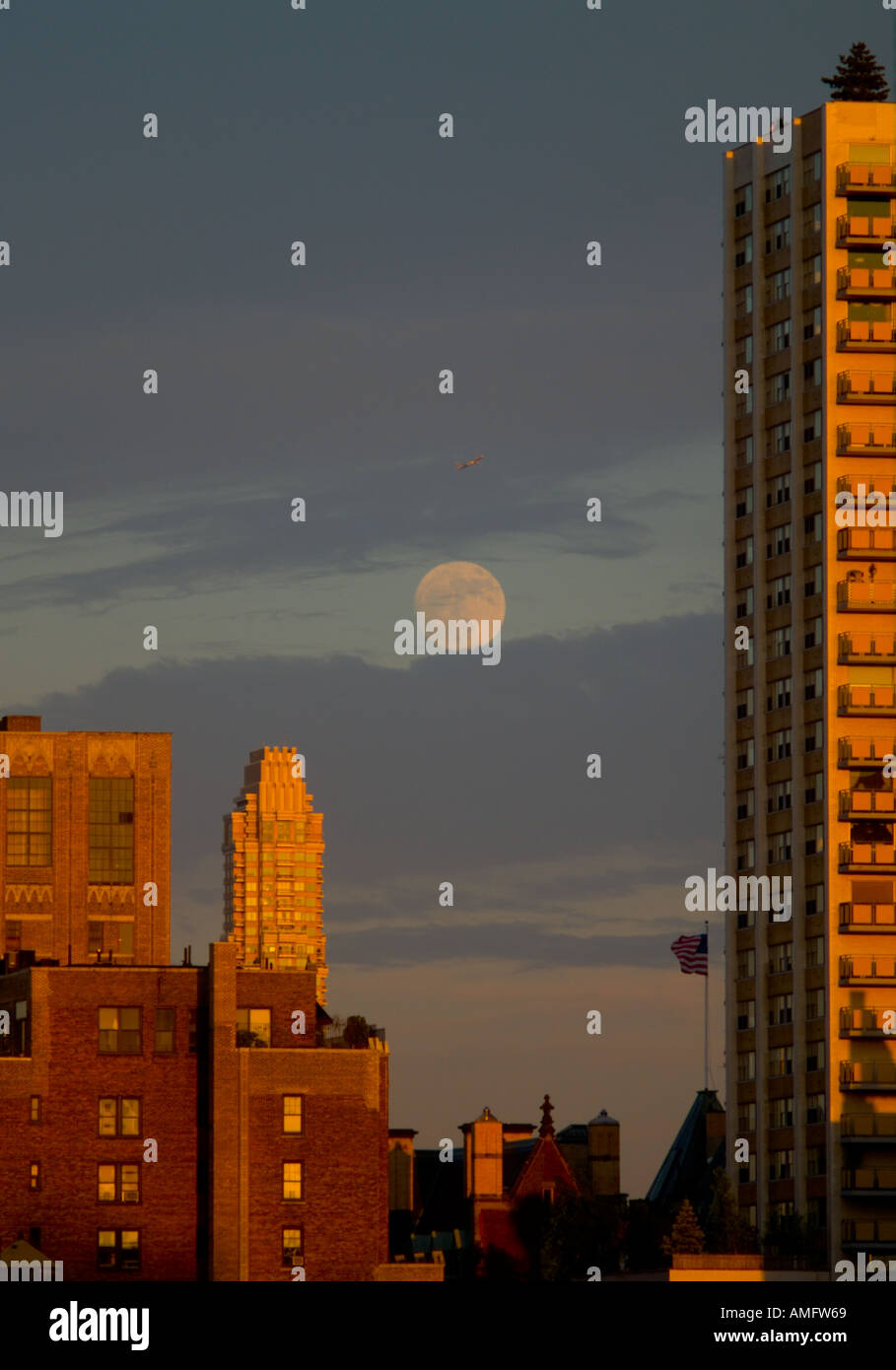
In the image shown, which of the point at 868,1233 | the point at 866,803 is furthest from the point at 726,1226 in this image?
the point at 866,803

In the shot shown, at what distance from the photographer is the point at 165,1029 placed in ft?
409

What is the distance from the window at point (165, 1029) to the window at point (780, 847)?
44.4 metres

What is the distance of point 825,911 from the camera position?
153 m

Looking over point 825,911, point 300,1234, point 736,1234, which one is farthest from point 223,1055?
point 825,911

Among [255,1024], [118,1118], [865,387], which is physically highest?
[865,387]

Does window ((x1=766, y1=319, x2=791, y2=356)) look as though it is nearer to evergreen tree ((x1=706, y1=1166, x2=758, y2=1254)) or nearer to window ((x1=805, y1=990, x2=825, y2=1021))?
window ((x1=805, y1=990, x2=825, y2=1021))

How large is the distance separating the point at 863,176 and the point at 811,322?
824 cm

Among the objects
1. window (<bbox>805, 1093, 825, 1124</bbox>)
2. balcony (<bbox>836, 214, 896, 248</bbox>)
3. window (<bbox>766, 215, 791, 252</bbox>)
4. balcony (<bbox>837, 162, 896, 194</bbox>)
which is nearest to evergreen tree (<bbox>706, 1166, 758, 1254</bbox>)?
window (<bbox>805, 1093, 825, 1124</bbox>)

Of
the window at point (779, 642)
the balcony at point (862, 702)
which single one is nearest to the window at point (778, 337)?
the window at point (779, 642)

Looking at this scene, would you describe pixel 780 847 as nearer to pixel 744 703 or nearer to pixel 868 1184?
pixel 744 703

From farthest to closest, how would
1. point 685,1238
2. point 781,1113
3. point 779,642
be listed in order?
point 779,642, point 781,1113, point 685,1238
